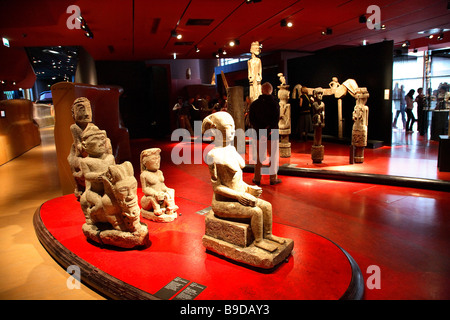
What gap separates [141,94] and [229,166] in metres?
11.6

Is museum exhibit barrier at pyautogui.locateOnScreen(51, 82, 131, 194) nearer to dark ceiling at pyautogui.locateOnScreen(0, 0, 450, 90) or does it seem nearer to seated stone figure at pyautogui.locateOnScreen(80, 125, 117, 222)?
dark ceiling at pyautogui.locateOnScreen(0, 0, 450, 90)

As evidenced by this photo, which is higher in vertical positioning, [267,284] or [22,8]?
[22,8]

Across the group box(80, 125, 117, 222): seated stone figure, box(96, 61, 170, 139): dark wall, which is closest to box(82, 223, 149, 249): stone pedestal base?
box(80, 125, 117, 222): seated stone figure

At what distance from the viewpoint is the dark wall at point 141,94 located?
12.7 metres

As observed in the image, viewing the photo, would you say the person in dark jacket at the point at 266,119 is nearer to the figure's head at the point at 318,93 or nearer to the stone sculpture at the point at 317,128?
the stone sculpture at the point at 317,128

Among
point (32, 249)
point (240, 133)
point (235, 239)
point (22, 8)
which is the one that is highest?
point (22, 8)

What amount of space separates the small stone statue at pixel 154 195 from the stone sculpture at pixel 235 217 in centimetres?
95

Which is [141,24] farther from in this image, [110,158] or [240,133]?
[110,158]

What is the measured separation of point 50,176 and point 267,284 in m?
6.05

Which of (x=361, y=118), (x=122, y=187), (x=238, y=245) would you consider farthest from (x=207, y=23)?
(x=238, y=245)

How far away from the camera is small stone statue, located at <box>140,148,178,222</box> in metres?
3.64

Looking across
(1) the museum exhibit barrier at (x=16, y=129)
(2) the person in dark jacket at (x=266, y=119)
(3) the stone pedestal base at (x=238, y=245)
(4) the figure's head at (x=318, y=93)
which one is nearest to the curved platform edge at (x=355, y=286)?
(3) the stone pedestal base at (x=238, y=245)

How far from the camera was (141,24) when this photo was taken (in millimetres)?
7113
